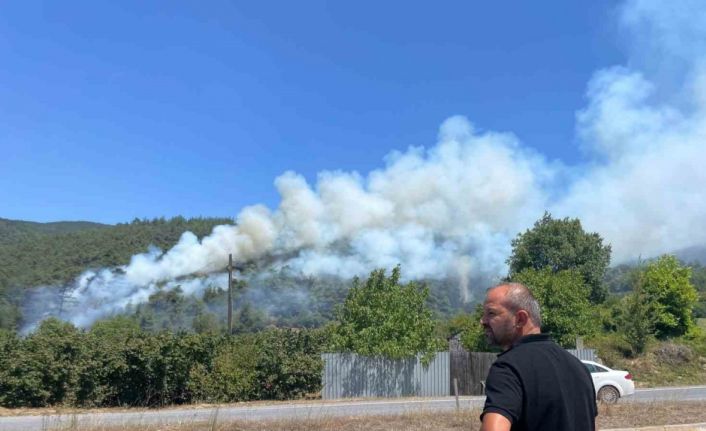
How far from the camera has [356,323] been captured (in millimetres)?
30328

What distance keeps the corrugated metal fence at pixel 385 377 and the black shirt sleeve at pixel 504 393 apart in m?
27.1

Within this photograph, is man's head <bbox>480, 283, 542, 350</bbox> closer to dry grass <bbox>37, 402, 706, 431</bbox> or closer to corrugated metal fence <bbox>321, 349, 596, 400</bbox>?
dry grass <bbox>37, 402, 706, 431</bbox>

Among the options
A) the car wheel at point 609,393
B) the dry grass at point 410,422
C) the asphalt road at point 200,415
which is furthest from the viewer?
the car wheel at point 609,393

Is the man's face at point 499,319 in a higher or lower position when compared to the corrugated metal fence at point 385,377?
higher

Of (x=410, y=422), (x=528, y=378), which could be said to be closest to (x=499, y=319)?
(x=528, y=378)

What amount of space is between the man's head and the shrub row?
23880mm

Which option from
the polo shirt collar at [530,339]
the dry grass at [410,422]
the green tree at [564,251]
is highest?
the green tree at [564,251]

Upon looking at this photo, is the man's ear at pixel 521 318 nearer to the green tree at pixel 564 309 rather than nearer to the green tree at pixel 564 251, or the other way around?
the green tree at pixel 564 309

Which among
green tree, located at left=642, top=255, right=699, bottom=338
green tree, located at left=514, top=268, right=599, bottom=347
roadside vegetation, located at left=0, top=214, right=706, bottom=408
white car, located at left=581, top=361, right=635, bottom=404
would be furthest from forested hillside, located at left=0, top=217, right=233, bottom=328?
green tree, located at left=642, top=255, right=699, bottom=338

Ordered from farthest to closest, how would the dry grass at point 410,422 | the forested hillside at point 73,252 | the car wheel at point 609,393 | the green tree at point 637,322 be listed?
the forested hillside at point 73,252 → the green tree at point 637,322 → the car wheel at point 609,393 → the dry grass at point 410,422

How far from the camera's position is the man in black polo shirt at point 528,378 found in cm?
253

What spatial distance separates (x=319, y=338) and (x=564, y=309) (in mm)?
14554

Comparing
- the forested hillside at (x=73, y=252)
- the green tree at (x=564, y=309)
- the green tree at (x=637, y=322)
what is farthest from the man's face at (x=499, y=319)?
the forested hillside at (x=73, y=252)

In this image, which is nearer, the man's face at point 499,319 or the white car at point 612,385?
the man's face at point 499,319
